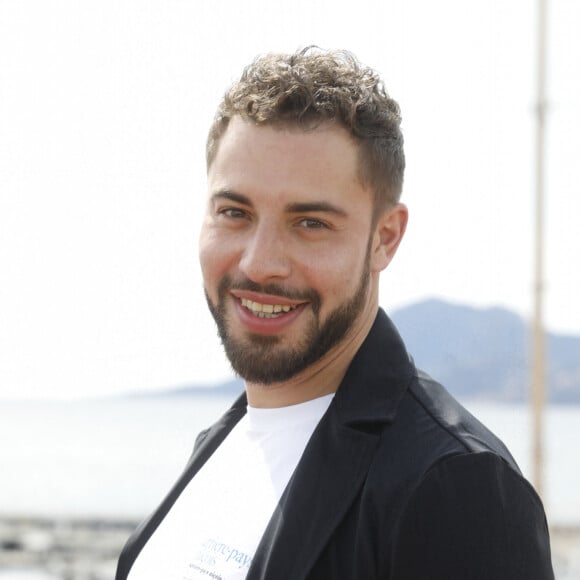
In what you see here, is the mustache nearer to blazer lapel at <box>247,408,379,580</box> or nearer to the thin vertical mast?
blazer lapel at <box>247,408,379,580</box>

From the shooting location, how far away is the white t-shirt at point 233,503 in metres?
1.72

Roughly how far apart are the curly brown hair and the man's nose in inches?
7.4

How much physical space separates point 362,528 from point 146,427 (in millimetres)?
59018

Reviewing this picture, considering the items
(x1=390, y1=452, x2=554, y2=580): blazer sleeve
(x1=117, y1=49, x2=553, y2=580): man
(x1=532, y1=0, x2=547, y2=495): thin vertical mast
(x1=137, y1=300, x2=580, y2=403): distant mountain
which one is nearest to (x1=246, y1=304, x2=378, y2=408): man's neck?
(x1=117, y1=49, x2=553, y2=580): man

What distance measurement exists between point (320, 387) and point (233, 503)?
10.1 inches

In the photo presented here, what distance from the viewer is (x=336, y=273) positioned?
1.74m

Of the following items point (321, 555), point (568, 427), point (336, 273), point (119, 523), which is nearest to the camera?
point (321, 555)

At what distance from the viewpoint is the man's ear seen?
1838 mm

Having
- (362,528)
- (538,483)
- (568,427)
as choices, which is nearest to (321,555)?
(362,528)

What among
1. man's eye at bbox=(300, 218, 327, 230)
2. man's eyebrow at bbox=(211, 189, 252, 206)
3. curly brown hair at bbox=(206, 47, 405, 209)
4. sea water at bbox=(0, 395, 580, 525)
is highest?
curly brown hair at bbox=(206, 47, 405, 209)

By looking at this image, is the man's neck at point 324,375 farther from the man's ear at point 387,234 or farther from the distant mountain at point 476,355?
the distant mountain at point 476,355

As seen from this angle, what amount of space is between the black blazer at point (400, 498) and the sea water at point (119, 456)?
0.57 metres

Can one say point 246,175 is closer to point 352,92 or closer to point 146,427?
point 352,92

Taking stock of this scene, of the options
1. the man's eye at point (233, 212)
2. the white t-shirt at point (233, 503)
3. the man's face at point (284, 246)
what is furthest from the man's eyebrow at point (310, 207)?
the white t-shirt at point (233, 503)
